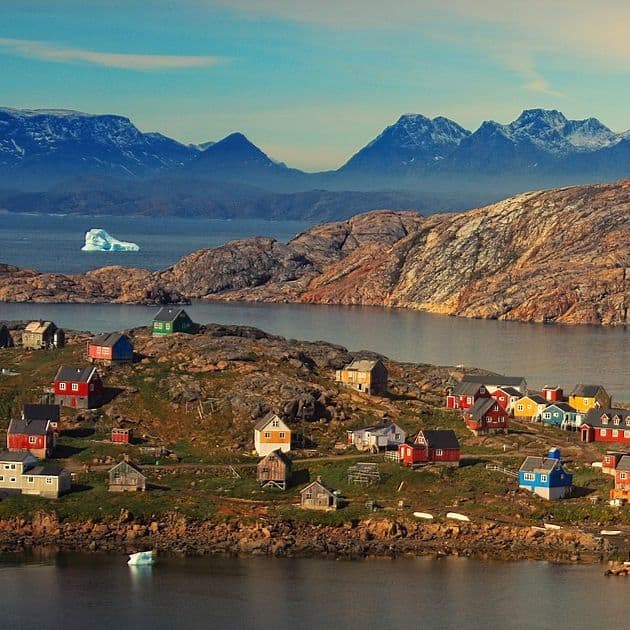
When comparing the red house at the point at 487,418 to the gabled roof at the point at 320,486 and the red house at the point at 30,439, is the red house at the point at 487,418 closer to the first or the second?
the gabled roof at the point at 320,486

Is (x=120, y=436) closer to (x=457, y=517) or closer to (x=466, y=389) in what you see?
(x=457, y=517)

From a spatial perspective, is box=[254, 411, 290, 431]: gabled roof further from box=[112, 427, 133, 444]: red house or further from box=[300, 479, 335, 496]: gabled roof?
box=[300, 479, 335, 496]: gabled roof

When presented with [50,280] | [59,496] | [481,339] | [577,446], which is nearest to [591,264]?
[481,339]

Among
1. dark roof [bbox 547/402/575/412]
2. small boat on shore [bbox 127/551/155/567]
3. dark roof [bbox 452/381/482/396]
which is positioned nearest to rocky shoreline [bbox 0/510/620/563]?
small boat on shore [bbox 127/551/155/567]

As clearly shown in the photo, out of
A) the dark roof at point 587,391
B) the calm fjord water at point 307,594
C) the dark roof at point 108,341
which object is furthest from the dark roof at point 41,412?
the dark roof at point 587,391

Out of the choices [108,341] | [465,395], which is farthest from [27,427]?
→ [465,395]

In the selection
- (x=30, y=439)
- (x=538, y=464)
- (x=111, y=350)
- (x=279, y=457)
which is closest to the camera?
(x=538, y=464)
